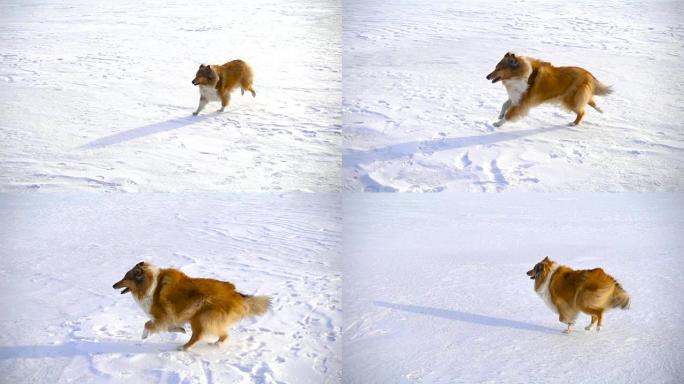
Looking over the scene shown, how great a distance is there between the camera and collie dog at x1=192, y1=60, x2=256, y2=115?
7.04 meters

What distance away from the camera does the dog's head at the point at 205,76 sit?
703cm

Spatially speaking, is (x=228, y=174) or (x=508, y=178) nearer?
(x=508, y=178)

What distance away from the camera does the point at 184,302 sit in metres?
4.11

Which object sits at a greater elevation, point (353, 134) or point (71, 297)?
point (353, 134)

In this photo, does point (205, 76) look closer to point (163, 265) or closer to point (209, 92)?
point (209, 92)

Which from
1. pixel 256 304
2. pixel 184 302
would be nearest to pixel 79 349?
pixel 184 302

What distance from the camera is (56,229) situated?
568 centimetres

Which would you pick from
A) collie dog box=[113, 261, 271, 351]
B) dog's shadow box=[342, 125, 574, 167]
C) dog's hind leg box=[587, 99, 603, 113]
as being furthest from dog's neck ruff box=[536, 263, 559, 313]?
dog's hind leg box=[587, 99, 603, 113]

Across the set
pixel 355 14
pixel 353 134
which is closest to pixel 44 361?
pixel 353 134

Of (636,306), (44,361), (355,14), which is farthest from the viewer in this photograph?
(355,14)

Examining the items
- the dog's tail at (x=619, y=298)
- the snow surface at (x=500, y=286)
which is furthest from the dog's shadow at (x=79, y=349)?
the dog's tail at (x=619, y=298)

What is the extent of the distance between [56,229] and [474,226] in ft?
9.92

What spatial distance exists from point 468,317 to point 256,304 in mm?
1207

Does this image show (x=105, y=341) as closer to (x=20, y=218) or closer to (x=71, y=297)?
(x=71, y=297)
